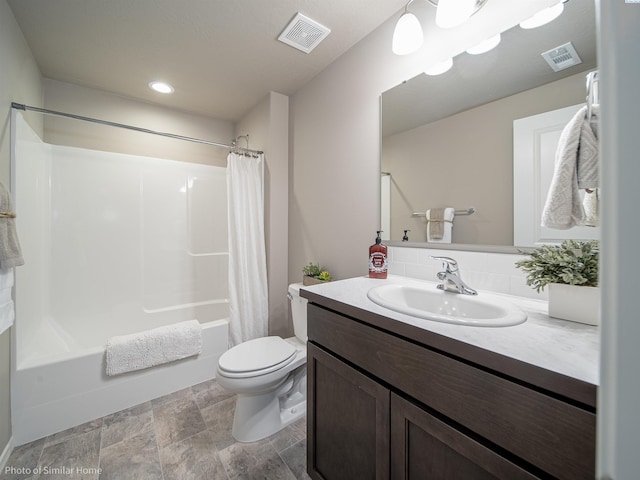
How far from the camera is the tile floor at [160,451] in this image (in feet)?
4.07

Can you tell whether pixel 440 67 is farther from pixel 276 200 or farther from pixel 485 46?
pixel 276 200

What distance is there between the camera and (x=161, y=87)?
7.25 ft

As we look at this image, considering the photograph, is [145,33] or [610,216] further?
[145,33]

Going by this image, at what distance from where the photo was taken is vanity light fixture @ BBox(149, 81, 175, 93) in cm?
215

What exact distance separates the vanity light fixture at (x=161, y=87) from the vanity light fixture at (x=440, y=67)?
202 cm

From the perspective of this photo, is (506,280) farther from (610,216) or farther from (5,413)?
(5,413)

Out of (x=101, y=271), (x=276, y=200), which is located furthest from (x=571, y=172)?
(x=101, y=271)

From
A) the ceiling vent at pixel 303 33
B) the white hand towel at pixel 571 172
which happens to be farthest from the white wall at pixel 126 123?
the white hand towel at pixel 571 172

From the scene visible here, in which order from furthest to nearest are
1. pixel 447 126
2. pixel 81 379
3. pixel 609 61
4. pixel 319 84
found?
1. pixel 319 84
2. pixel 81 379
3. pixel 447 126
4. pixel 609 61

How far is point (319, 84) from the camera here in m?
1.99

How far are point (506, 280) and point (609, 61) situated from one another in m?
1.00

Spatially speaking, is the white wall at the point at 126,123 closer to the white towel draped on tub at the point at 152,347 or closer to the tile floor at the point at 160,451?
the white towel draped on tub at the point at 152,347

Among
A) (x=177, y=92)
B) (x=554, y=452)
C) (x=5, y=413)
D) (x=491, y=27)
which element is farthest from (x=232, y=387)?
(x=177, y=92)

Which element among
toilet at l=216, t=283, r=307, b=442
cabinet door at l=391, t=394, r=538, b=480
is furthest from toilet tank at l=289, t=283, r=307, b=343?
cabinet door at l=391, t=394, r=538, b=480
